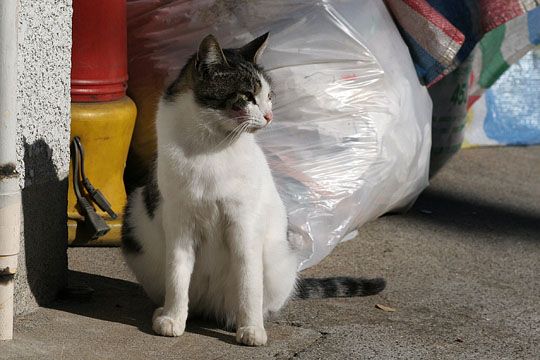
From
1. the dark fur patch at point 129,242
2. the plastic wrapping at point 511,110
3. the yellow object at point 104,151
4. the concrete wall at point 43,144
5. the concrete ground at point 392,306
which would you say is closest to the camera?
the concrete ground at point 392,306

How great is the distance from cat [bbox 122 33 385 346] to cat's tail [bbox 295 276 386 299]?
14.1 inches

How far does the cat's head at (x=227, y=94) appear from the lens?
9.84 ft

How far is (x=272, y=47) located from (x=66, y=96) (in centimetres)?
101

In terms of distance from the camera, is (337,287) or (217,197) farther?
(337,287)

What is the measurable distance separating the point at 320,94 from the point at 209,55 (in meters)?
1.23

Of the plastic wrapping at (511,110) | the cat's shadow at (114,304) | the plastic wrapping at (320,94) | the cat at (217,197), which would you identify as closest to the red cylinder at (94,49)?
the plastic wrapping at (320,94)

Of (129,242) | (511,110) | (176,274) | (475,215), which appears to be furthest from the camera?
(511,110)

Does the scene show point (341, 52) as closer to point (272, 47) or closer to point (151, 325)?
point (272, 47)

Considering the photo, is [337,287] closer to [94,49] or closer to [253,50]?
[253,50]

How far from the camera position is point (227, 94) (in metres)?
3.01

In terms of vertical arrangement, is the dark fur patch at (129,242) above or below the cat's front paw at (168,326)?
above

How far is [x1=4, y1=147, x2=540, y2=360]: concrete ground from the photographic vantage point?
10.1 feet

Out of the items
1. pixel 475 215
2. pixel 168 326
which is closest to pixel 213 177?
pixel 168 326

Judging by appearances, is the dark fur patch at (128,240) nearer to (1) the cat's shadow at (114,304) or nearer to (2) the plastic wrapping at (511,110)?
(1) the cat's shadow at (114,304)
